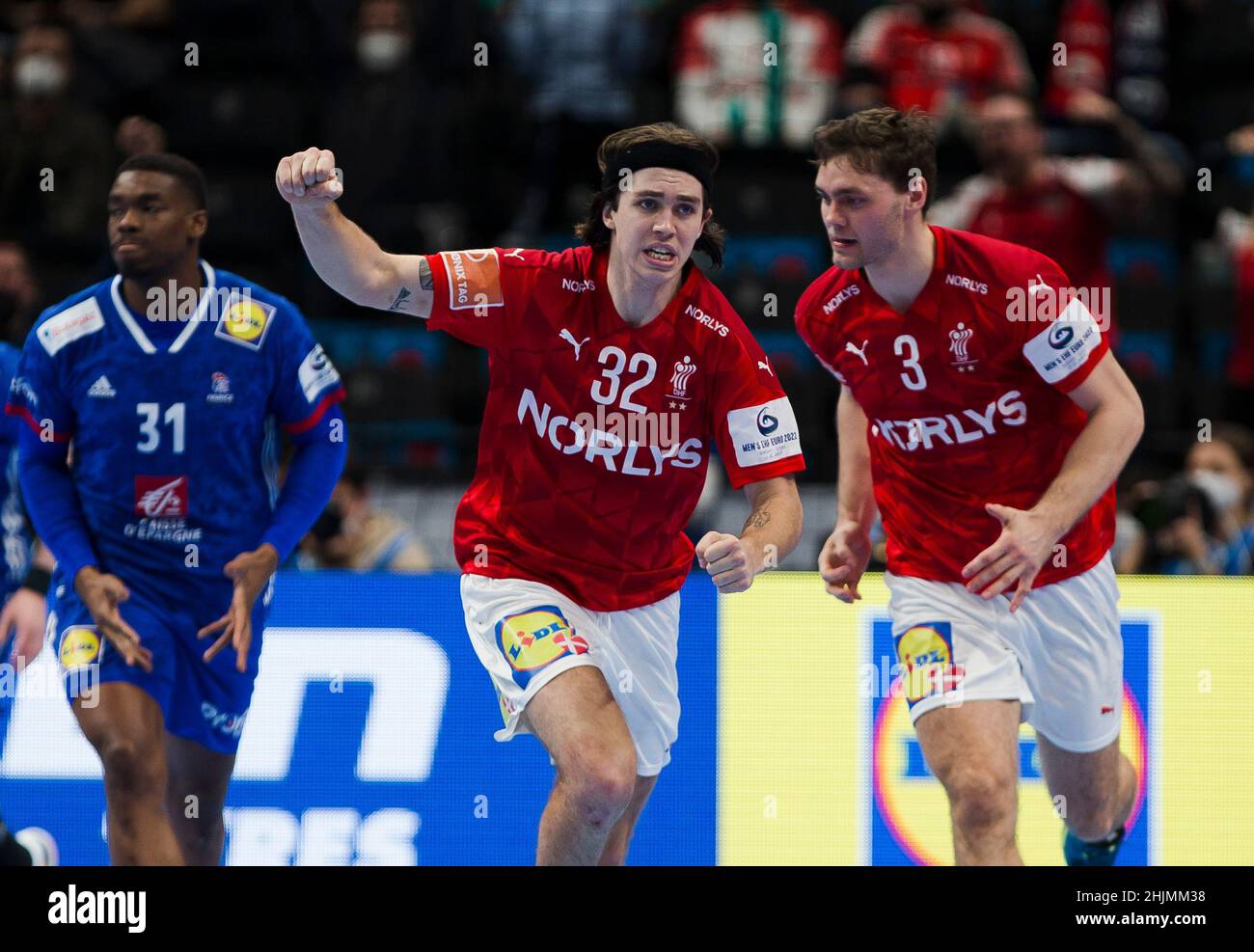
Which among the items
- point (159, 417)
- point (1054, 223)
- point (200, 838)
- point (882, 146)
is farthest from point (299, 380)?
point (1054, 223)

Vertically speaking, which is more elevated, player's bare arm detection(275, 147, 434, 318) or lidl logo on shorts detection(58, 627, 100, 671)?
player's bare arm detection(275, 147, 434, 318)

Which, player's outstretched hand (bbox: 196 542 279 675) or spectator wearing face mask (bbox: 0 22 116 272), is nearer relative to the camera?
player's outstretched hand (bbox: 196 542 279 675)

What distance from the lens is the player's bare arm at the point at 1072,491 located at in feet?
17.4

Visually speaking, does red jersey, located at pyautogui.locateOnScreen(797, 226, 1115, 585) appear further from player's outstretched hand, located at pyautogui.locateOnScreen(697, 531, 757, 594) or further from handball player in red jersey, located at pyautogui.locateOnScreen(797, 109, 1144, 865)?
player's outstretched hand, located at pyautogui.locateOnScreen(697, 531, 757, 594)

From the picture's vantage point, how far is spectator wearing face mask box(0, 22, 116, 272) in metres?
10.2

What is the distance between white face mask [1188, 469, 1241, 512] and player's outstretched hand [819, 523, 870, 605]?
2409mm

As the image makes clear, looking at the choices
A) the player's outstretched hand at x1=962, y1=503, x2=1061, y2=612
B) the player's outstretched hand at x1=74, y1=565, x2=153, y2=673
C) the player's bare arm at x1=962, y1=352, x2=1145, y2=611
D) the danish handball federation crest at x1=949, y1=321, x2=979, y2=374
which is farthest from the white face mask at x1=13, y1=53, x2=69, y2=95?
the player's outstretched hand at x1=962, y1=503, x2=1061, y2=612

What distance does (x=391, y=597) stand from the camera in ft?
23.6

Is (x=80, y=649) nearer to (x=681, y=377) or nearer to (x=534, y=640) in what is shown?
(x=534, y=640)

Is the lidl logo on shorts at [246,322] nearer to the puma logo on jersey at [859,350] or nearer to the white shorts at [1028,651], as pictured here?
the puma logo on jersey at [859,350]

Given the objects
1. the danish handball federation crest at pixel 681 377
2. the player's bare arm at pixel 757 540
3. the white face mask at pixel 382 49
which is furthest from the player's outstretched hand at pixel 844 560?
the white face mask at pixel 382 49

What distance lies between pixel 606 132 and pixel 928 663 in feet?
19.6
